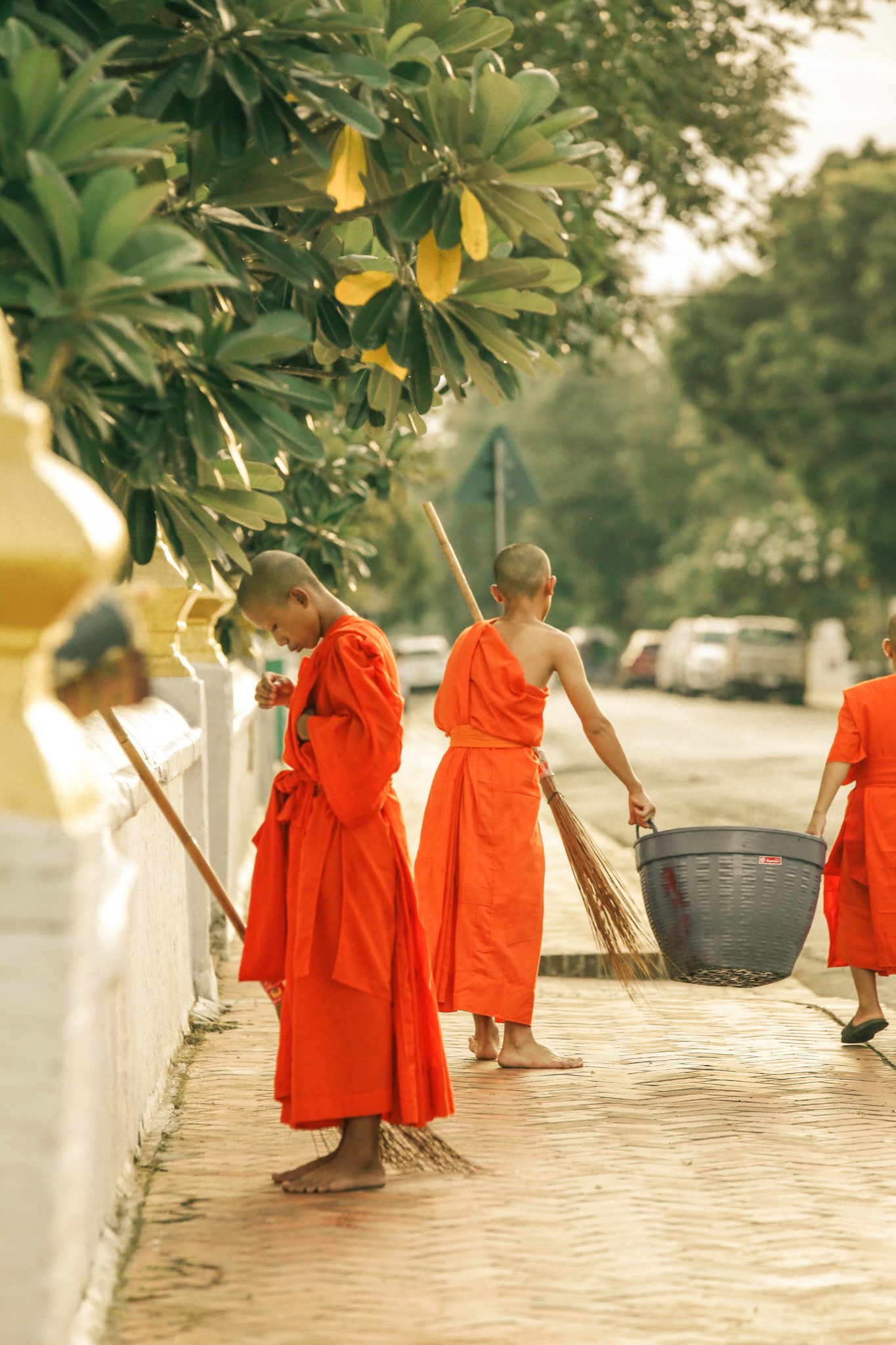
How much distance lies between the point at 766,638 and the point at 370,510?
25.1 m

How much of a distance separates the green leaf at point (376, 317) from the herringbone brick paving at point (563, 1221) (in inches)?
85.0

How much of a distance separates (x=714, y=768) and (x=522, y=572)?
13.3 meters

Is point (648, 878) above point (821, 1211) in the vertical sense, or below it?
above

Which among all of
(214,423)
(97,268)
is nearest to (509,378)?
(214,423)

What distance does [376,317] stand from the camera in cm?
403

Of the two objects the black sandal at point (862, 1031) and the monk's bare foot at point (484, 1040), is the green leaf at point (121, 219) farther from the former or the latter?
the black sandal at point (862, 1031)

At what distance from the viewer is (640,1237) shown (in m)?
4.21

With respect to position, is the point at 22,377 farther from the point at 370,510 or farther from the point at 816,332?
the point at 816,332

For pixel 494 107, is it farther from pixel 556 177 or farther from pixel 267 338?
pixel 267 338

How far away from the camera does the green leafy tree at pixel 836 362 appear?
108ft

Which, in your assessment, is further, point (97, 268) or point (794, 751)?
point (794, 751)

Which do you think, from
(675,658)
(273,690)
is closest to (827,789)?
(273,690)

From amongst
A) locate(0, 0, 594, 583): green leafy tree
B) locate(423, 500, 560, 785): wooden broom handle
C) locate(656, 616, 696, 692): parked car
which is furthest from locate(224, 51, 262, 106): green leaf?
locate(656, 616, 696, 692): parked car

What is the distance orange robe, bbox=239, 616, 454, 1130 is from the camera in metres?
4.49
